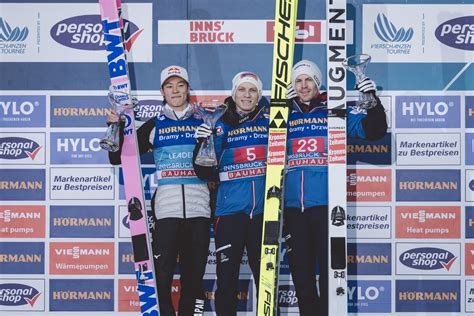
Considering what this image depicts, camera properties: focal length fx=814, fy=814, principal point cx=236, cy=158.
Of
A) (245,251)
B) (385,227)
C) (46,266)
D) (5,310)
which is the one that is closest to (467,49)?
(385,227)

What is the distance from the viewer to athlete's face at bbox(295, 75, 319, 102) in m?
5.58

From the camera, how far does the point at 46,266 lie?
6070mm

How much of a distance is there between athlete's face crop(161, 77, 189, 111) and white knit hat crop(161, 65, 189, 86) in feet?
0.08

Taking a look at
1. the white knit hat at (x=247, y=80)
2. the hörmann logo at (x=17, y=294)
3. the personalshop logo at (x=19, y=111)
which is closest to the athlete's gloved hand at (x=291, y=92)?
the white knit hat at (x=247, y=80)

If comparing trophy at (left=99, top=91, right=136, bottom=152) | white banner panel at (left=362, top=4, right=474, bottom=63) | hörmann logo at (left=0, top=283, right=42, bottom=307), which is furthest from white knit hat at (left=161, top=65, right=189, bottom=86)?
hörmann logo at (left=0, top=283, right=42, bottom=307)

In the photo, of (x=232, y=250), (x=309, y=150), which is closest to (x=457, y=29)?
(x=309, y=150)

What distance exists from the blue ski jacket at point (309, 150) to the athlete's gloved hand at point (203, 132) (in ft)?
2.01

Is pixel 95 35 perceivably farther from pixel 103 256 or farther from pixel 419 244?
pixel 419 244

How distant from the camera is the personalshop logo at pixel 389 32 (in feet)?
19.7

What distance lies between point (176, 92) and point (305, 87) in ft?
2.92

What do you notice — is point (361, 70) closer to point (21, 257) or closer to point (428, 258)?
point (428, 258)

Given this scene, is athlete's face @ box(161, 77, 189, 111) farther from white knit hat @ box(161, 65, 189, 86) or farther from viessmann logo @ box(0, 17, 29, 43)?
viessmann logo @ box(0, 17, 29, 43)

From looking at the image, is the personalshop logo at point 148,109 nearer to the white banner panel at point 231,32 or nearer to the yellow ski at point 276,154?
the white banner panel at point 231,32

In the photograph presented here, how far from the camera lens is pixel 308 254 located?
5.46 m
